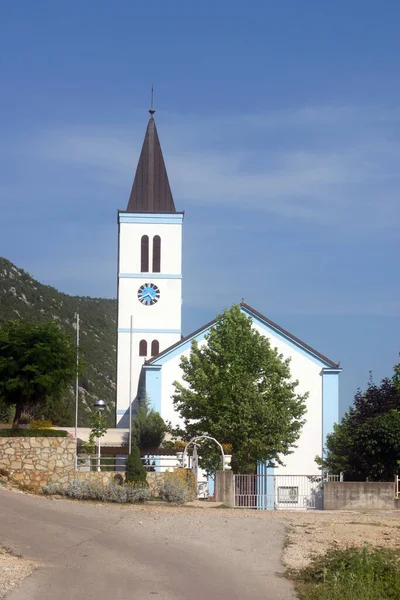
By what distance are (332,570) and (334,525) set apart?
8.84 m

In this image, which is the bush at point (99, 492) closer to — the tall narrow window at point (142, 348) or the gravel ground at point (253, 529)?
the gravel ground at point (253, 529)

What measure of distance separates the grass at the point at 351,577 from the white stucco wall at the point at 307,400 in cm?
3207

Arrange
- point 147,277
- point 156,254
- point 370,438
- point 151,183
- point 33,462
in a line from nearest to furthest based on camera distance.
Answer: point 33,462
point 370,438
point 147,277
point 156,254
point 151,183

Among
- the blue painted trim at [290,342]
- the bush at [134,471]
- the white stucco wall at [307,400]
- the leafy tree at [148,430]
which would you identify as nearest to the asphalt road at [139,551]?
the bush at [134,471]

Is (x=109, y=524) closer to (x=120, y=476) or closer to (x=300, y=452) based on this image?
(x=120, y=476)

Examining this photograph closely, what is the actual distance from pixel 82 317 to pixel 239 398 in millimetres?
82544

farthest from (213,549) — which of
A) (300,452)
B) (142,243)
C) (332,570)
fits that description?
(142,243)

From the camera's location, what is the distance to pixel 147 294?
207ft

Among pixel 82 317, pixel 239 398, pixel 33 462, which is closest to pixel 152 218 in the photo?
pixel 239 398

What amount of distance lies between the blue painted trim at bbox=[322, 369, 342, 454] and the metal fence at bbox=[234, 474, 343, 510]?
827 centimetres

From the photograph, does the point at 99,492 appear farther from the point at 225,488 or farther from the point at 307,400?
the point at 307,400

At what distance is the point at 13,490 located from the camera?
89.5 ft

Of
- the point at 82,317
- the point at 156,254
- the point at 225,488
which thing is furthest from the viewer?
the point at 82,317

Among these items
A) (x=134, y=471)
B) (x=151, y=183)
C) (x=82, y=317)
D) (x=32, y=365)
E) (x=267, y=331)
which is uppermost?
(x=151, y=183)
